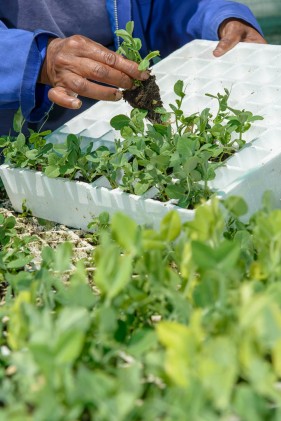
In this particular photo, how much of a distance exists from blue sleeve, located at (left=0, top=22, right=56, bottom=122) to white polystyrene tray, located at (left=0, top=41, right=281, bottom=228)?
0.35ft

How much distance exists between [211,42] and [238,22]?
121 mm

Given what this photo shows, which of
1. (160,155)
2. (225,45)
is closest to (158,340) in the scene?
(160,155)

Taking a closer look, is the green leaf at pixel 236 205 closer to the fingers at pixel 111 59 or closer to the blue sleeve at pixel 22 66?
the fingers at pixel 111 59

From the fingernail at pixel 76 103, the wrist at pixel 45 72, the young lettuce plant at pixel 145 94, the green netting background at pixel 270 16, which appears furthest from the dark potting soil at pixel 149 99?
the green netting background at pixel 270 16

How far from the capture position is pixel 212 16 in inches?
55.3

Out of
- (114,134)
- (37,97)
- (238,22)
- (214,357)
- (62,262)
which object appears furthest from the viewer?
(238,22)

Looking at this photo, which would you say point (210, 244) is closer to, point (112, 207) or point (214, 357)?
point (214, 357)

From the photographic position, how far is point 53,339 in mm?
350

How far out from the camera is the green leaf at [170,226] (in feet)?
1.50

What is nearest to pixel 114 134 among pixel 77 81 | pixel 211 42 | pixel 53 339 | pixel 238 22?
pixel 77 81

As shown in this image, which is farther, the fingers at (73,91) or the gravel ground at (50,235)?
the fingers at (73,91)

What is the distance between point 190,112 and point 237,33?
0.33 m

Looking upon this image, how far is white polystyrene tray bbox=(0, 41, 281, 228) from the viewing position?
32.7 inches

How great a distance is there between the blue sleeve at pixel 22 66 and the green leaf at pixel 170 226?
75 cm
